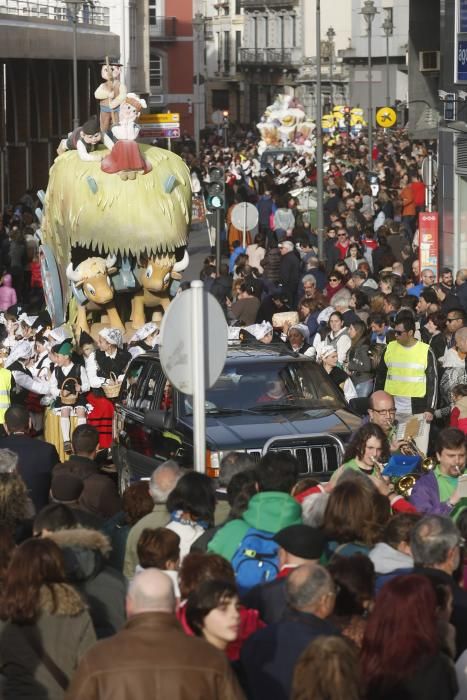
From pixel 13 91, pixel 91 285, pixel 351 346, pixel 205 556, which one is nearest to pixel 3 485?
pixel 205 556

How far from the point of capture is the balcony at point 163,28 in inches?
3666

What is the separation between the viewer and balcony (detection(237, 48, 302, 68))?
126 meters

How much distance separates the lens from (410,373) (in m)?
14.5

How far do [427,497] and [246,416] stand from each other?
Result: 342cm

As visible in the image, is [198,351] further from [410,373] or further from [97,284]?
[97,284]

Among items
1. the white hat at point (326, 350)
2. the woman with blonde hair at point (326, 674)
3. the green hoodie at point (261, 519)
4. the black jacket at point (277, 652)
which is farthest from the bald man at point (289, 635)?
the white hat at point (326, 350)

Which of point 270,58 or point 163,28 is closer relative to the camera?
point 163,28

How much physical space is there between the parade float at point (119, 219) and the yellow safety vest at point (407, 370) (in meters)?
6.81

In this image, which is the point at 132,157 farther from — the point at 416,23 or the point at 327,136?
the point at 327,136

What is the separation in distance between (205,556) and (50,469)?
420cm

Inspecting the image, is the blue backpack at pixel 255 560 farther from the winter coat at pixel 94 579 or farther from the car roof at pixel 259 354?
the car roof at pixel 259 354

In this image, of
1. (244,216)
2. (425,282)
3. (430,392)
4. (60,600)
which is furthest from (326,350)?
(244,216)

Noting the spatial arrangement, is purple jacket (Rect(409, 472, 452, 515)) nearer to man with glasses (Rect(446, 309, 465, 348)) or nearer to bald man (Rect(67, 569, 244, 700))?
bald man (Rect(67, 569, 244, 700))

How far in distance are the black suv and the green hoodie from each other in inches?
159
